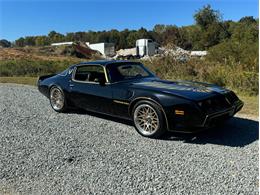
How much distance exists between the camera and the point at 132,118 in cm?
598

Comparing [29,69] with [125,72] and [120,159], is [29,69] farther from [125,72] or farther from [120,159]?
[120,159]

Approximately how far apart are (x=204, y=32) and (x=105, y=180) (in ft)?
219

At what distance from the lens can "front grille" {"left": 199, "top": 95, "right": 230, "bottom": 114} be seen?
5293 millimetres

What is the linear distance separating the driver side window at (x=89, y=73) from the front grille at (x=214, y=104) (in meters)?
2.32

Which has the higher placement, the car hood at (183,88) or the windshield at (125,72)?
the windshield at (125,72)

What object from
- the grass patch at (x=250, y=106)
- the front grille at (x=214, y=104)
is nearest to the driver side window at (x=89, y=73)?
the front grille at (x=214, y=104)

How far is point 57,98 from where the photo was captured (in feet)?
26.1

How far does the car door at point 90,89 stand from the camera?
652cm

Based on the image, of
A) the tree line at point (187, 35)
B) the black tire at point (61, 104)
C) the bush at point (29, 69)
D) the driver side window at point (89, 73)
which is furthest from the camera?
the tree line at point (187, 35)

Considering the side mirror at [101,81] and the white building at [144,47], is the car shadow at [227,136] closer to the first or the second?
the side mirror at [101,81]

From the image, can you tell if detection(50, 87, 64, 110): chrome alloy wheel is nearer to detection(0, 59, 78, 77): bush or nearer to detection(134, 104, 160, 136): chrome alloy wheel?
detection(134, 104, 160, 136): chrome alloy wheel

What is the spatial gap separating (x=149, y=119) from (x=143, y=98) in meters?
0.39

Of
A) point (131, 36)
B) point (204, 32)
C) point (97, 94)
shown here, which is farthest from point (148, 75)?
point (131, 36)

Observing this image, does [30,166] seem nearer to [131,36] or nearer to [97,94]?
[97,94]
